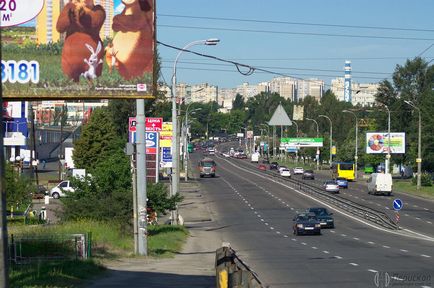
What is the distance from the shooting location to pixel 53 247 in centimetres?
2534

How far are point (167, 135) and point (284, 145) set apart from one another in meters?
113

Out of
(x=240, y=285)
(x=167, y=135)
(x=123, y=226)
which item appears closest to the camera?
(x=240, y=285)

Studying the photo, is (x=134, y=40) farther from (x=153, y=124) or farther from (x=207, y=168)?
(x=207, y=168)

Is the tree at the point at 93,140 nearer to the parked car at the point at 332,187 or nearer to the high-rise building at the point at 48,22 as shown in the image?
the parked car at the point at 332,187

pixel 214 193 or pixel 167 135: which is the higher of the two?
pixel 167 135

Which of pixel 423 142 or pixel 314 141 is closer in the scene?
pixel 423 142

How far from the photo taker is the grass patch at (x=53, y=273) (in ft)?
59.3

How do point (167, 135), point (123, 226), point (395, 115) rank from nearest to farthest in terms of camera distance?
1. point (123, 226)
2. point (167, 135)
3. point (395, 115)

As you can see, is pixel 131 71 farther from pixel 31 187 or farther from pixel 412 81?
pixel 412 81

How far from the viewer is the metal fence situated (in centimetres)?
2458

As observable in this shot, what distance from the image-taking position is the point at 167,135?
61.6 m

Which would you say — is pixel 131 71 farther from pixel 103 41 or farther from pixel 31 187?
pixel 31 187

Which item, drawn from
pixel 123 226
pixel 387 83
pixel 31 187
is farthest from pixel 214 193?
pixel 387 83

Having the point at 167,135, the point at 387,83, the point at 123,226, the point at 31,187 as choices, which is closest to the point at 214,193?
the point at 167,135
